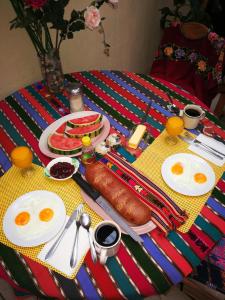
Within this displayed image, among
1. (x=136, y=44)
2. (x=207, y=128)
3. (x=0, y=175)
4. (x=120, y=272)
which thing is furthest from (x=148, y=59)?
(x=120, y=272)

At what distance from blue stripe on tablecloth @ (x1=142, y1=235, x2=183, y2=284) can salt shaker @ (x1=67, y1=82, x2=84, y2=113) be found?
2.79ft

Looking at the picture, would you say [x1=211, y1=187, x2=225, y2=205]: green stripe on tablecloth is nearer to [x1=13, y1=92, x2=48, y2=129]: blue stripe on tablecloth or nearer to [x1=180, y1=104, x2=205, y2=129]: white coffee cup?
A: [x1=180, y1=104, x2=205, y2=129]: white coffee cup

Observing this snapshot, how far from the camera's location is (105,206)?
3.58 ft

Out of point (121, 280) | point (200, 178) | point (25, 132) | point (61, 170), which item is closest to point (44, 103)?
point (25, 132)

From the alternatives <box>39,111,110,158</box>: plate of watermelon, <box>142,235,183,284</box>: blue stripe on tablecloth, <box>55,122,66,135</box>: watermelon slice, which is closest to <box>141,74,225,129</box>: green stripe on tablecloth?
<box>39,111,110,158</box>: plate of watermelon

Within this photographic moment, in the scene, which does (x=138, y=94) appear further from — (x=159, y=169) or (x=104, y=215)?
(x=104, y=215)

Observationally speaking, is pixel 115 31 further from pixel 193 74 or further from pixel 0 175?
pixel 0 175

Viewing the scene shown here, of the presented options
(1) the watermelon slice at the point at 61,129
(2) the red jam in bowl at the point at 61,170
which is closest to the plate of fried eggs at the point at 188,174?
(2) the red jam in bowl at the point at 61,170

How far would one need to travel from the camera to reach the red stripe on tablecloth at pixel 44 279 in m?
0.92

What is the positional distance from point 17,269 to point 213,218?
79cm

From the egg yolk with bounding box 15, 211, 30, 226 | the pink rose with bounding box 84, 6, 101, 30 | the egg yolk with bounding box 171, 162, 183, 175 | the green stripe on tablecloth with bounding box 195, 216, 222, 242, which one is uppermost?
the pink rose with bounding box 84, 6, 101, 30

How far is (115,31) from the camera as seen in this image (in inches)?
98.3

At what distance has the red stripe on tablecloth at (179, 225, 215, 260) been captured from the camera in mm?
993

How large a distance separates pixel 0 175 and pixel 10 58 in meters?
0.84
